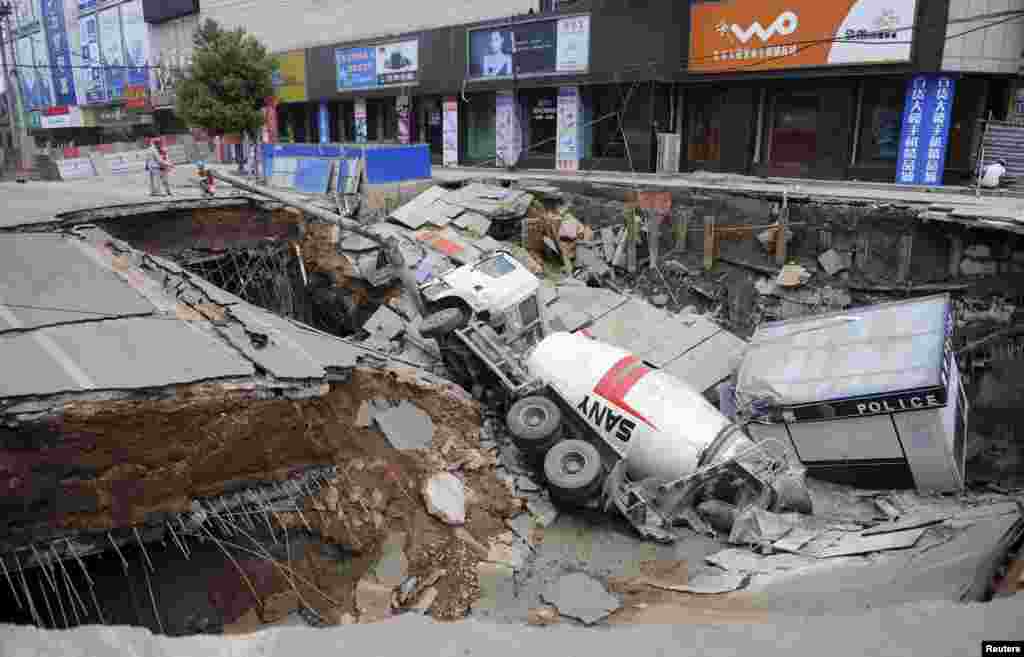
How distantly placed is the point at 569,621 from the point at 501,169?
20.8m

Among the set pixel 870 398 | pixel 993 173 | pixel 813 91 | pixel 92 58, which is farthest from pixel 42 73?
pixel 870 398

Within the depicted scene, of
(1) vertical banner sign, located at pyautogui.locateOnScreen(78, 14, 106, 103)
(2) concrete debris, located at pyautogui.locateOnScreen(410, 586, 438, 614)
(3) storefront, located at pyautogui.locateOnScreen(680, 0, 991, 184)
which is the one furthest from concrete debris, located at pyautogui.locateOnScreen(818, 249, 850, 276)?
(1) vertical banner sign, located at pyautogui.locateOnScreen(78, 14, 106, 103)

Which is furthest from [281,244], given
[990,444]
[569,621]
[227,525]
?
[990,444]

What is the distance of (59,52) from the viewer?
52688 millimetres

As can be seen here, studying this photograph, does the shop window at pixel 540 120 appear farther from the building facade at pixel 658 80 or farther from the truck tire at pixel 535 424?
the truck tire at pixel 535 424

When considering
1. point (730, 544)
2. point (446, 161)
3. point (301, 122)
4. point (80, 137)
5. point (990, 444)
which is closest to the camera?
point (730, 544)

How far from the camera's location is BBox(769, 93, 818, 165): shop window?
19469 millimetres

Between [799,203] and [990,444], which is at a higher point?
[799,203]

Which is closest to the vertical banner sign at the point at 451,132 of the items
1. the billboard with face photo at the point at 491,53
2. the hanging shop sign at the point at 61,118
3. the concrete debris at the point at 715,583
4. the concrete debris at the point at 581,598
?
the billboard with face photo at the point at 491,53

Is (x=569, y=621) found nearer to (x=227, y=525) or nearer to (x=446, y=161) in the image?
(x=227, y=525)

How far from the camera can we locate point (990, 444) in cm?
1220

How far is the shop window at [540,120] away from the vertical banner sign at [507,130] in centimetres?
37

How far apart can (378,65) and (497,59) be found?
6691mm

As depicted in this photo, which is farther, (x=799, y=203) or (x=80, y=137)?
(x=80, y=137)
